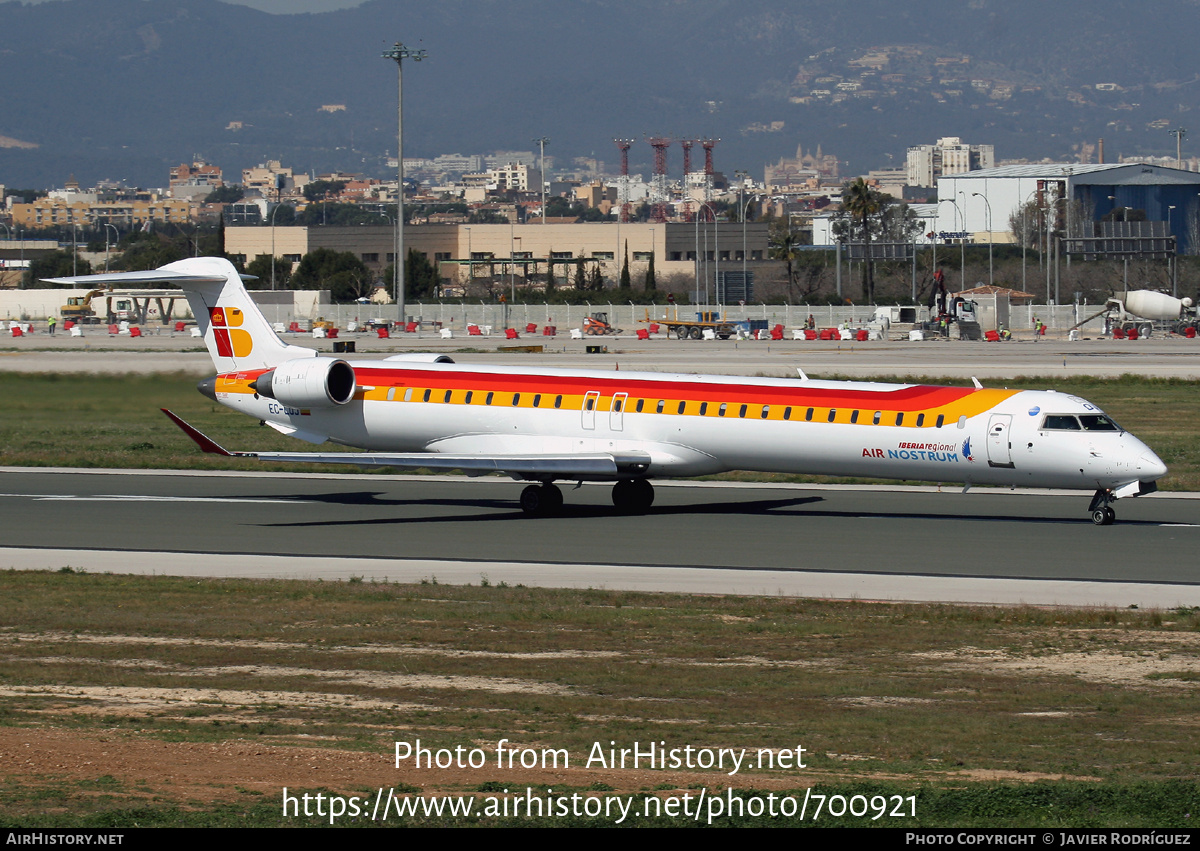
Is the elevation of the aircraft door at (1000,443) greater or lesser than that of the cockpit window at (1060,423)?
lesser

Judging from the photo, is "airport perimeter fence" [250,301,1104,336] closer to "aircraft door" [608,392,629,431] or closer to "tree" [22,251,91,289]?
"tree" [22,251,91,289]

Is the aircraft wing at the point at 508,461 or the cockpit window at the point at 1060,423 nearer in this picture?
the cockpit window at the point at 1060,423

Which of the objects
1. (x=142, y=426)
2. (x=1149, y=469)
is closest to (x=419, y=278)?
(x=142, y=426)

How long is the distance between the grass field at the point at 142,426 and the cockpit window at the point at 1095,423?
7569 mm

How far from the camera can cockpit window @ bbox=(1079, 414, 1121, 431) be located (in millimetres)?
27109

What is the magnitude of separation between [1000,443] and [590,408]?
27.2 feet

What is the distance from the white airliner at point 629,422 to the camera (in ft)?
89.6

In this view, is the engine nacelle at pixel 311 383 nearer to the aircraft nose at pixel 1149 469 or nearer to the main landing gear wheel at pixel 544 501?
the main landing gear wheel at pixel 544 501

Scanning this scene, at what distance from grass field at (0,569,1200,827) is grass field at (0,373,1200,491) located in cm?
1625

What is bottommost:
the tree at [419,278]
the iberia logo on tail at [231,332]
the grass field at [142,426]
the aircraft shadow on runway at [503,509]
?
the aircraft shadow on runway at [503,509]

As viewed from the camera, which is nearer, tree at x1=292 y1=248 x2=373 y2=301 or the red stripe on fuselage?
the red stripe on fuselage

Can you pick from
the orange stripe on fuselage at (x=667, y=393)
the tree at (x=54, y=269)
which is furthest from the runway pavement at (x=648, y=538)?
the tree at (x=54, y=269)

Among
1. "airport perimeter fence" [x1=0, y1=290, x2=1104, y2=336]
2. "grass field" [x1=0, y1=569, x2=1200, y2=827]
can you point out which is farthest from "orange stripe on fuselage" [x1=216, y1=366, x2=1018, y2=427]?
"airport perimeter fence" [x1=0, y1=290, x2=1104, y2=336]

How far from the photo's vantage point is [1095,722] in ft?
45.8
